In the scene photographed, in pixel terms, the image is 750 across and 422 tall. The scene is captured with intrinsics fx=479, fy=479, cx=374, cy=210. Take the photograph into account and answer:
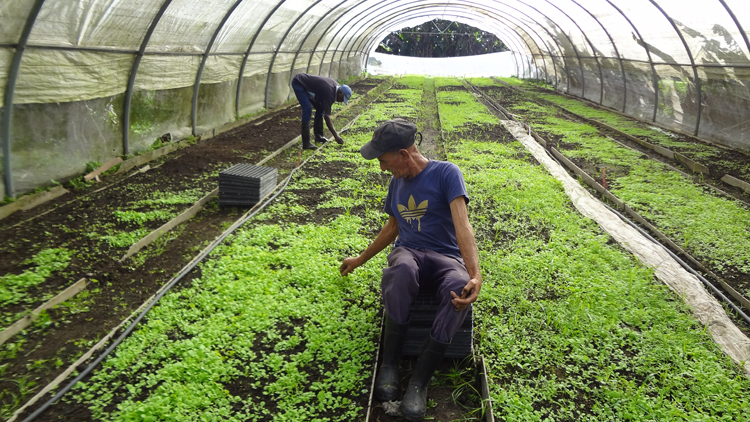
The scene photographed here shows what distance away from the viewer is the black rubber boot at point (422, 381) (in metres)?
2.98

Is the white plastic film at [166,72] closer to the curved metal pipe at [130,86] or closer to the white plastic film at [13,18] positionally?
the curved metal pipe at [130,86]

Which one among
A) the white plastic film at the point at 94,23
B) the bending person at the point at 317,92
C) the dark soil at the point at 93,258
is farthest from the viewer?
the bending person at the point at 317,92

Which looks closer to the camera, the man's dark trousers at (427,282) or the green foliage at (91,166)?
the man's dark trousers at (427,282)

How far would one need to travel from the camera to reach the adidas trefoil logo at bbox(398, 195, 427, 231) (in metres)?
3.48

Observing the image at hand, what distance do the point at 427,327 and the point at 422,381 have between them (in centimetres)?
49

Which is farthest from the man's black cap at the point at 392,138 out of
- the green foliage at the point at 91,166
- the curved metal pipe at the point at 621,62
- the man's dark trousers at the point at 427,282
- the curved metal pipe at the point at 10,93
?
the curved metal pipe at the point at 621,62

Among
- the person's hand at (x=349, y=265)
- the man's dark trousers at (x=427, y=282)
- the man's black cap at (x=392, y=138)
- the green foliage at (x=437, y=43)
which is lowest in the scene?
the person's hand at (x=349, y=265)

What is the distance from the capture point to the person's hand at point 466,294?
2.89 m

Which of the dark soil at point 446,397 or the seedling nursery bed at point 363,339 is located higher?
the seedling nursery bed at point 363,339

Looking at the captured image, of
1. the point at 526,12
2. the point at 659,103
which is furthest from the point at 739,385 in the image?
the point at 526,12

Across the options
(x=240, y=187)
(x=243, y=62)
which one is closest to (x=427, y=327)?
(x=240, y=187)

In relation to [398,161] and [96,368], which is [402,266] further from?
[96,368]

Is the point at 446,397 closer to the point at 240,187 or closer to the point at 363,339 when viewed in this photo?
the point at 363,339

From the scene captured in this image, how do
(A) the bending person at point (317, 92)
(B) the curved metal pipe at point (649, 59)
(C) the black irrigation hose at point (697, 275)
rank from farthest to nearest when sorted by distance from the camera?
(B) the curved metal pipe at point (649, 59), (A) the bending person at point (317, 92), (C) the black irrigation hose at point (697, 275)
